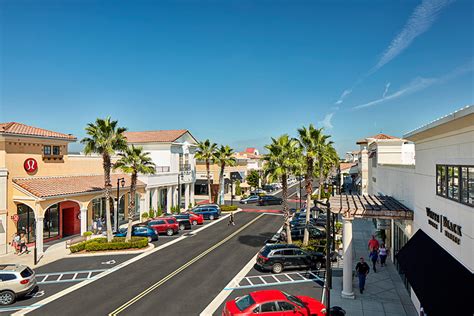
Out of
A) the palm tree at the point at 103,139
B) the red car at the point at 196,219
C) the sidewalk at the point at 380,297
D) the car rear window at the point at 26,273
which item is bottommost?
the sidewalk at the point at 380,297

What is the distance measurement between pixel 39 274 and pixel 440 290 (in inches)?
902

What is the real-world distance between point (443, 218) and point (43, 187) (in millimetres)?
29640

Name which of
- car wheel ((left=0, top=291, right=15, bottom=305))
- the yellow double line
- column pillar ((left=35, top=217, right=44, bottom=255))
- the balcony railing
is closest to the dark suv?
the yellow double line

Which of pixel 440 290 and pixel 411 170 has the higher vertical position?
pixel 411 170

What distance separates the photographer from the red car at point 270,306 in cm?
1355

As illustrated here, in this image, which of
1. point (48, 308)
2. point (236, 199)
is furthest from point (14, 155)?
point (236, 199)

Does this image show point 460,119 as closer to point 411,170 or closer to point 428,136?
point 428,136

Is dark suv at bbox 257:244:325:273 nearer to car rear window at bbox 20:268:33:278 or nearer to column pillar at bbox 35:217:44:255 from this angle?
car rear window at bbox 20:268:33:278

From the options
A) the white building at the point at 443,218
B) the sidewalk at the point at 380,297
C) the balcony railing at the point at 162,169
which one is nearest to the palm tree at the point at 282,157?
the sidewalk at the point at 380,297

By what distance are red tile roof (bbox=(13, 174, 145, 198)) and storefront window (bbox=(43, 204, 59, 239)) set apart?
2411mm

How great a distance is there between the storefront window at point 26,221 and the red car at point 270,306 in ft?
75.2

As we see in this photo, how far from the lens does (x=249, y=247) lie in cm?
2883

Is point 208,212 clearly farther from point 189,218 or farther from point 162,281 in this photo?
point 162,281

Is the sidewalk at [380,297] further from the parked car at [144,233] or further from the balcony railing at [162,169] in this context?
the balcony railing at [162,169]
